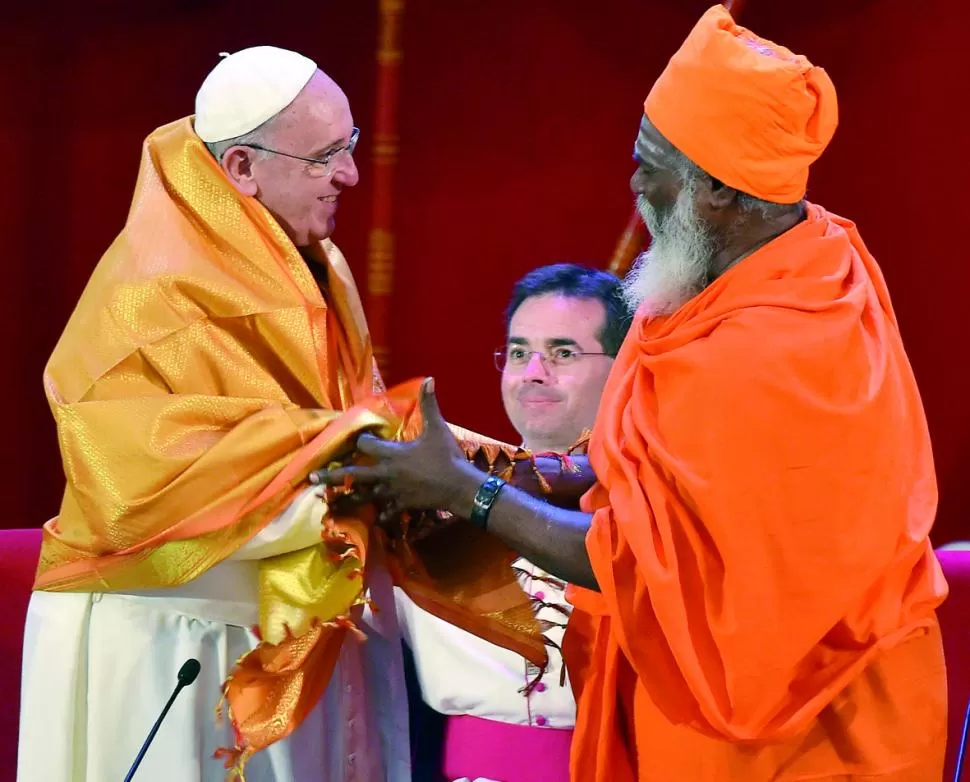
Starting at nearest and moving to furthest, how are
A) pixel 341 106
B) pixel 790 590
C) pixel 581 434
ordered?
pixel 790 590, pixel 341 106, pixel 581 434

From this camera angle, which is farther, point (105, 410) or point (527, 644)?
point (527, 644)

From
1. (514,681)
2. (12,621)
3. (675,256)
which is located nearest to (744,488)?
(675,256)

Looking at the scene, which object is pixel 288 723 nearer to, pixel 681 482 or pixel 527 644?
pixel 527 644

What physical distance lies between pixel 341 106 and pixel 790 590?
1.18m

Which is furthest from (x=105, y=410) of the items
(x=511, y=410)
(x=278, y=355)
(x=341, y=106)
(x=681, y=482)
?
(x=511, y=410)

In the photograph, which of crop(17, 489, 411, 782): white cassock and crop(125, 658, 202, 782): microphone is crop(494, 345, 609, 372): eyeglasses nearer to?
crop(17, 489, 411, 782): white cassock

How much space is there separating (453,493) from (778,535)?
1.75 ft

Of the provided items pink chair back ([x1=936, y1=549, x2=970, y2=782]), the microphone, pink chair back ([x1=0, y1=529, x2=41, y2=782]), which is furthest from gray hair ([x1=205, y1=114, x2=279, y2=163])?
pink chair back ([x1=936, y1=549, x2=970, y2=782])

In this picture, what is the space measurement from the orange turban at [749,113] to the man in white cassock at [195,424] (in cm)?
65

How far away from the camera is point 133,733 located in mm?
2229

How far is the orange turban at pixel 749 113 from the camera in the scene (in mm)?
1986

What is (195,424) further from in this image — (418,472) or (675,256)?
(675,256)

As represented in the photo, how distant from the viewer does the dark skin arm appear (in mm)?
2068

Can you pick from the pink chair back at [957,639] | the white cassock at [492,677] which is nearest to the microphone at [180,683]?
the white cassock at [492,677]
